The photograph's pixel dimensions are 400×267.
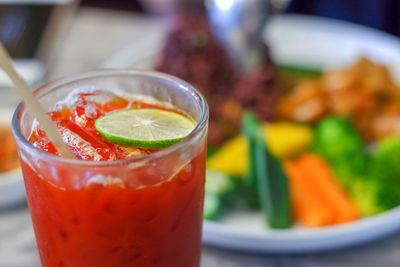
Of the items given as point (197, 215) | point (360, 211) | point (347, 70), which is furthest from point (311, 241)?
point (347, 70)

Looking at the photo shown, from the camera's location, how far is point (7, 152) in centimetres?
153

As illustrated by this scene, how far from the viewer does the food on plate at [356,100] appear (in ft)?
5.75

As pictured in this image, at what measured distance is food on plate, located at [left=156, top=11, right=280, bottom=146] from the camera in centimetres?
181

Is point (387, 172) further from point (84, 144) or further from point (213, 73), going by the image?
point (84, 144)

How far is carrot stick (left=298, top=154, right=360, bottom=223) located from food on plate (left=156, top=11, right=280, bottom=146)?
0.31m

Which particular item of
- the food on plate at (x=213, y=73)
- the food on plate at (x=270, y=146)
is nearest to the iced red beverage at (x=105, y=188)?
the food on plate at (x=270, y=146)

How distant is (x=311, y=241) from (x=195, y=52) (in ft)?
2.93

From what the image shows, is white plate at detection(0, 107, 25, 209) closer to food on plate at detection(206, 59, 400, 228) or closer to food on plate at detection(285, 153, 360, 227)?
food on plate at detection(206, 59, 400, 228)

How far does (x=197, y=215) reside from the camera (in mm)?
758

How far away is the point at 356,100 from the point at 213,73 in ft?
1.69

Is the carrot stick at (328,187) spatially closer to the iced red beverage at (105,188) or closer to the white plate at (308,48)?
the white plate at (308,48)

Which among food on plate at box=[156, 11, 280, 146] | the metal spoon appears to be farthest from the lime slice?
the metal spoon

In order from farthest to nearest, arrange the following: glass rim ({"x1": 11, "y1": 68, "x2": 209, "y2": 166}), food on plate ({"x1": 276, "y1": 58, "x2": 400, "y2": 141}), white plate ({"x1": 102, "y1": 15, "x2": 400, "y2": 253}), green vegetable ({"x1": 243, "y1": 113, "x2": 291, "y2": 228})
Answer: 1. white plate ({"x1": 102, "y1": 15, "x2": 400, "y2": 253})
2. food on plate ({"x1": 276, "y1": 58, "x2": 400, "y2": 141})
3. green vegetable ({"x1": 243, "y1": 113, "x2": 291, "y2": 228})
4. glass rim ({"x1": 11, "y1": 68, "x2": 209, "y2": 166})

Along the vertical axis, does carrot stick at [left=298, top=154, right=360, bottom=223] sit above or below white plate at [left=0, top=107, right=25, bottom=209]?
below
